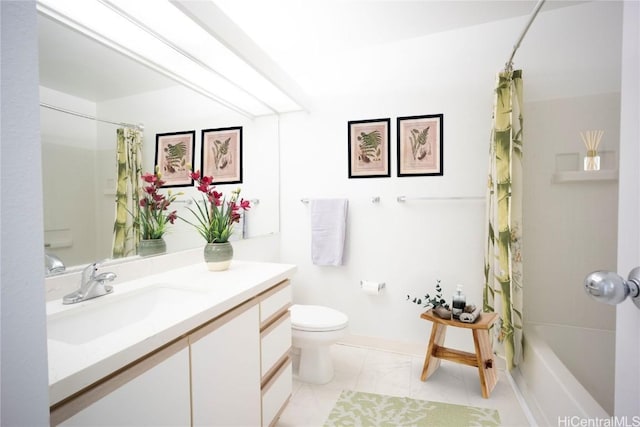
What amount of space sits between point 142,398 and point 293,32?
91.4 inches

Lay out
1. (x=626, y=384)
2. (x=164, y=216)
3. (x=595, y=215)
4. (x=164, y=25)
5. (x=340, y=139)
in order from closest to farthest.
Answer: (x=626, y=384) → (x=164, y=25) → (x=164, y=216) → (x=595, y=215) → (x=340, y=139)

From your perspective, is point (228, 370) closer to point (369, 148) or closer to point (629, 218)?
point (629, 218)

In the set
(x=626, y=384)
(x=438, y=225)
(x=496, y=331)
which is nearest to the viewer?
(x=626, y=384)

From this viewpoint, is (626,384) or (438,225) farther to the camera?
(438,225)

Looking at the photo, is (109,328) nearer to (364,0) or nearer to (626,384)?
(626,384)

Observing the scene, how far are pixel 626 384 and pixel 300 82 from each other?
269 centimetres

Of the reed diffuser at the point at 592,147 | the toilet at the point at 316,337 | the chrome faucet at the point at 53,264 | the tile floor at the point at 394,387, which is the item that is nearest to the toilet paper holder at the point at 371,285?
the toilet at the point at 316,337

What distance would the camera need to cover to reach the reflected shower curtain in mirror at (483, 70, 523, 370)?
5.82 ft

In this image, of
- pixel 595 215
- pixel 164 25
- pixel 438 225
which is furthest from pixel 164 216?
pixel 595 215

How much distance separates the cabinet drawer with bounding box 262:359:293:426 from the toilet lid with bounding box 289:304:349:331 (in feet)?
0.91

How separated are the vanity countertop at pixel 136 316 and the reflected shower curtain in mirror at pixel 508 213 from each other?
132 centimetres

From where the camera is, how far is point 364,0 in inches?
72.9

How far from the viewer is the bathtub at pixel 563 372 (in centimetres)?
121

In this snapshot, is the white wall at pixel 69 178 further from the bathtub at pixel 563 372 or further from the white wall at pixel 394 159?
the bathtub at pixel 563 372
